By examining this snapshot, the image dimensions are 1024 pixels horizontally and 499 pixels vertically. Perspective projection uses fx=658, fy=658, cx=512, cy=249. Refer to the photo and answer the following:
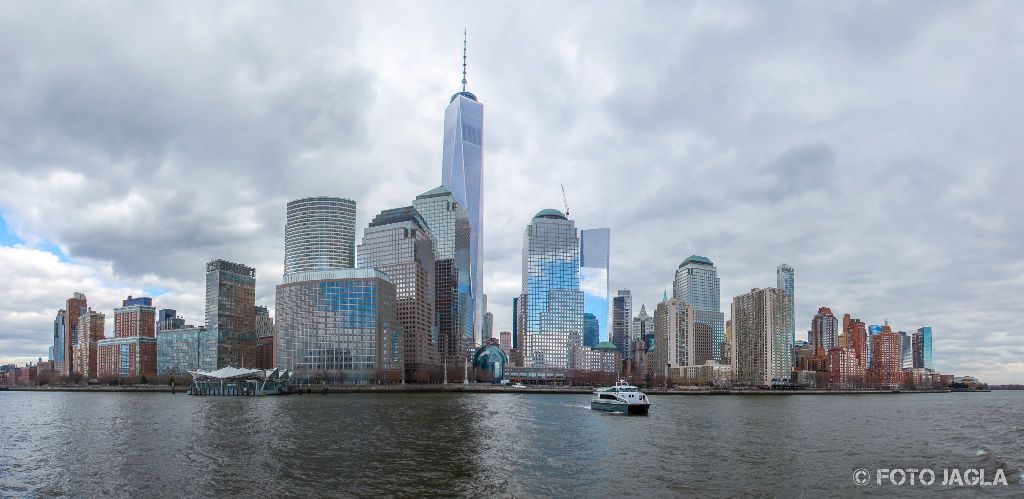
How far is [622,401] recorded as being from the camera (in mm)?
140000

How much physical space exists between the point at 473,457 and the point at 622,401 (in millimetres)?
76886

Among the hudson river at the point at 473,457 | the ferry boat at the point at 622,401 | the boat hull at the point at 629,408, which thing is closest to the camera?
the hudson river at the point at 473,457

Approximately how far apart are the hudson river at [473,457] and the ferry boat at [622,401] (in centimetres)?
2065

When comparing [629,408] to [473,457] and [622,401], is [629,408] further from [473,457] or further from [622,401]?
[473,457]

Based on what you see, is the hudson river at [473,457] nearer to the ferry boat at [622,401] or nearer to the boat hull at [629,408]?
the boat hull at [629,408]

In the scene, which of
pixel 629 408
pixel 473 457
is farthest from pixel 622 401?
pixel 473 457

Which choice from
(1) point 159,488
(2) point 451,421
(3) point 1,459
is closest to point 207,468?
(1) point 159,488

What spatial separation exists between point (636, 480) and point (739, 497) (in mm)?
9437

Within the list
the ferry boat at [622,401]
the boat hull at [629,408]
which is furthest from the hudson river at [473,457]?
the ferry boat at [622,401]

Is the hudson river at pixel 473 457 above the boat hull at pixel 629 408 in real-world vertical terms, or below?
above

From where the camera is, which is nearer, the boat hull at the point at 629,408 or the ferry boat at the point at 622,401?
the boat hull at the point at 629,408

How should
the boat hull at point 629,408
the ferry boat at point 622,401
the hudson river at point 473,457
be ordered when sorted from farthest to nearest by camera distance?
the ferry boat at point 622,401
the boat hull at point 629,408
the hudson river at point 473,457

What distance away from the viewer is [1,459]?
68.4 meters

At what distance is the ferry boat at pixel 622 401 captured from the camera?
5404 inches
